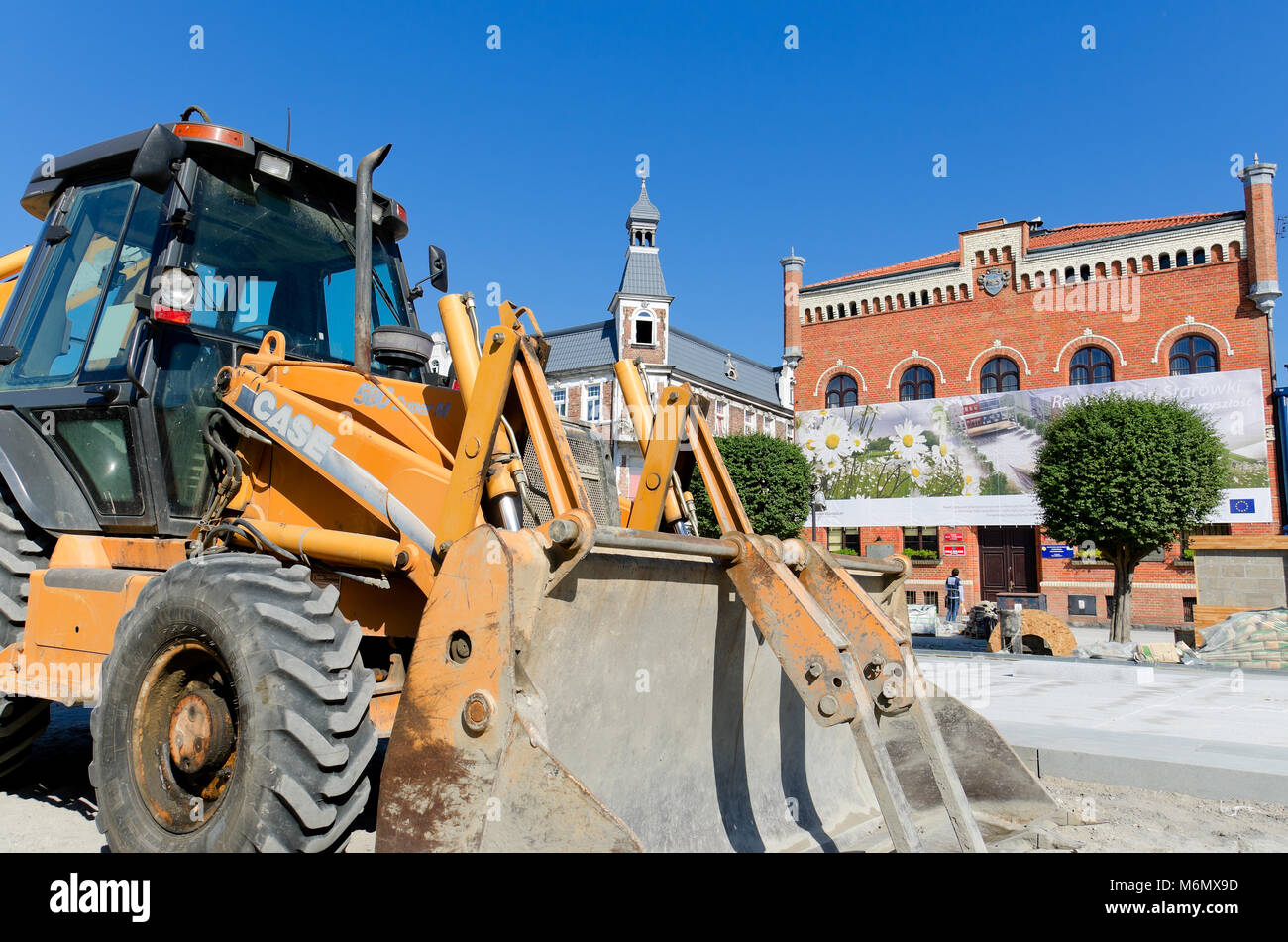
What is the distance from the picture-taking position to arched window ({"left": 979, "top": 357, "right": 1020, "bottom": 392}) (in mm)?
30891

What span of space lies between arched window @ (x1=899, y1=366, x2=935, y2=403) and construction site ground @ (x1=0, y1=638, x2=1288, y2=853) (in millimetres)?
23703

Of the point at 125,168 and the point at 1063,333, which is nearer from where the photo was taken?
the point at 125,168

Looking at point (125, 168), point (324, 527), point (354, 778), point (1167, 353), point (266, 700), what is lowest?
point (354, 778)

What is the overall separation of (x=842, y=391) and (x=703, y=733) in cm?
3175

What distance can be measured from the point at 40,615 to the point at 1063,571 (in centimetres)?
2970

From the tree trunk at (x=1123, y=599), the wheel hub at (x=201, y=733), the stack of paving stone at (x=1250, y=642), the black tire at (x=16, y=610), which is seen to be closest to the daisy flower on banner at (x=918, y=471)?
the tree trunk at (x=1123, y=599)

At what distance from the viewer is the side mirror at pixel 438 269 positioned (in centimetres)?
517

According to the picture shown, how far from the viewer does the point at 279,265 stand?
4742 mm

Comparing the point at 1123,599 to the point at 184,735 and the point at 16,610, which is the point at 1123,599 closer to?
the point at 184,735

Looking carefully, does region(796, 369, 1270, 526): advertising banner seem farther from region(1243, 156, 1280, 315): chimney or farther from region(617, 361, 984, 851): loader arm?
region(617, 361, 984, 851): loader arm

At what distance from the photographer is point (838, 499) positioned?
107ft

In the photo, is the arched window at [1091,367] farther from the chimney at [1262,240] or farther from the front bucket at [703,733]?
the front bucket at [703,733]

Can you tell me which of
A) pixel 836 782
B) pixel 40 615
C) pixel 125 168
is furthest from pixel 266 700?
pixel 125 168
